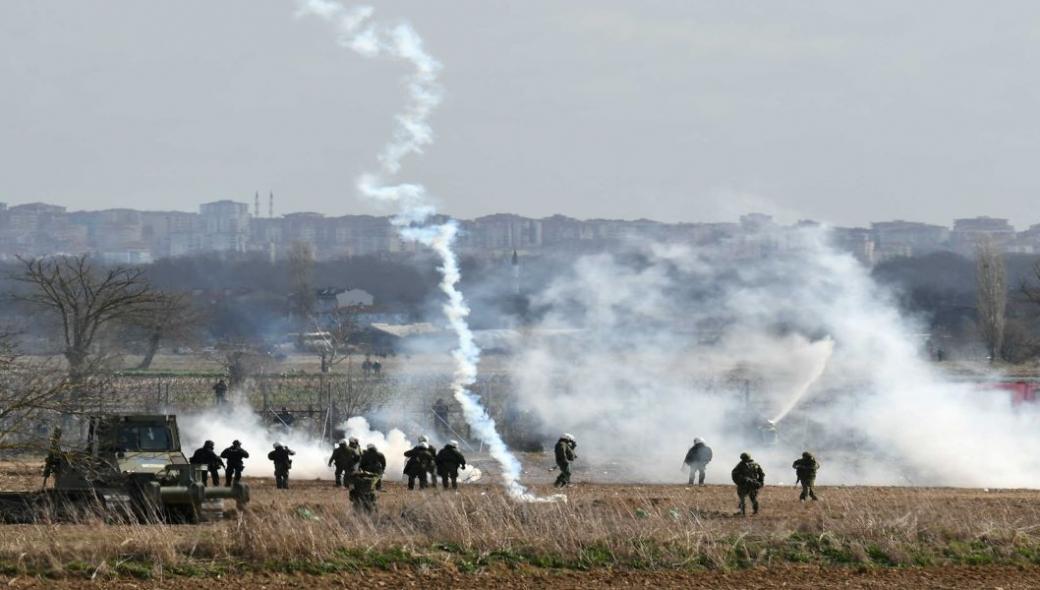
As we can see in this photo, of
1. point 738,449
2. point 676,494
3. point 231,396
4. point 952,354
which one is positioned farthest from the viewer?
point 952,354

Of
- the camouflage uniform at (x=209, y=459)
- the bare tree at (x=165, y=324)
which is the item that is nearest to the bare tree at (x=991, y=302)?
the bare tree at (x=165, y=324)

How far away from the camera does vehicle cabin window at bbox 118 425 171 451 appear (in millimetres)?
28203

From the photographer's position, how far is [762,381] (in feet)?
168

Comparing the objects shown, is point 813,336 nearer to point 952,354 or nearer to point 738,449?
point 738,449

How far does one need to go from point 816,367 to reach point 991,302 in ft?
86.7

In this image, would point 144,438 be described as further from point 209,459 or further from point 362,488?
point 362,488

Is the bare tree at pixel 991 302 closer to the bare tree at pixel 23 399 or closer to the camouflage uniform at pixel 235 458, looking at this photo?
the camouflage uniform at pixel 235 458

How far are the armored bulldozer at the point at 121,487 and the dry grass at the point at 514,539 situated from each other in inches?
58.5

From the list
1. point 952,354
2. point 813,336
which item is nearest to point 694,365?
point 813,336

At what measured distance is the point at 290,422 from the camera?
44.3m

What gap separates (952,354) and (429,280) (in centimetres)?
3747

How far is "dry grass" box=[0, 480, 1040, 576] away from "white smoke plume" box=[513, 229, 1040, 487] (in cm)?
1402

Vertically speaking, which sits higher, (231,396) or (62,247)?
(62,247)

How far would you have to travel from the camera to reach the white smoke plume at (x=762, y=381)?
4128 centimetres
